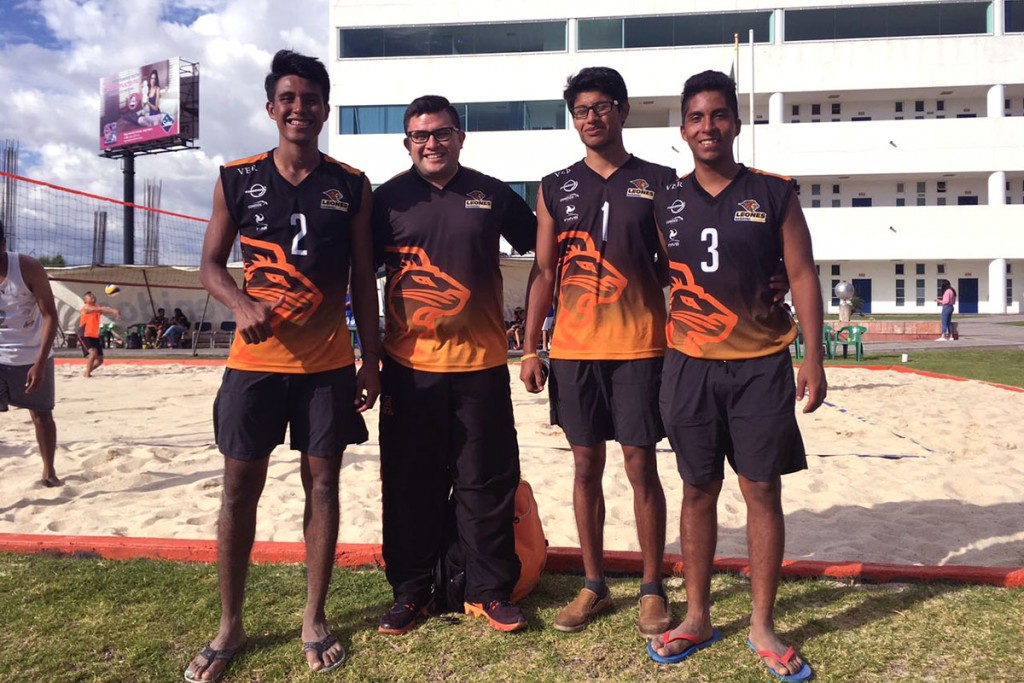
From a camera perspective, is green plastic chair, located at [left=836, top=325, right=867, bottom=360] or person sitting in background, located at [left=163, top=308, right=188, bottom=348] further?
person sitting in background, located at [left=163, top=308, right=188, bottom=348]

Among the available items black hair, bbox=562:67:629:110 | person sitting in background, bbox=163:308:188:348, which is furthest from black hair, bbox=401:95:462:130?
person sitting in background, bbox=163:308:188:348

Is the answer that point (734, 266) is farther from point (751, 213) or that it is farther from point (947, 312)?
point (947, 312)

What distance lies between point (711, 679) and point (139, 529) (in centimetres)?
309

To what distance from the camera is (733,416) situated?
253cm

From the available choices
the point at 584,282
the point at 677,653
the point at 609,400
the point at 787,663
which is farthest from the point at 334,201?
the point at 787,663

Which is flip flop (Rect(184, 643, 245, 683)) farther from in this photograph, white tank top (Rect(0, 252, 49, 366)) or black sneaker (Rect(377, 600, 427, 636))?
white tank top (Rect(0, 252, 49, 366))

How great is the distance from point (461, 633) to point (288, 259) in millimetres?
1556

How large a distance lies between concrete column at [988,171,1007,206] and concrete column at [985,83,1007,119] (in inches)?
97.6

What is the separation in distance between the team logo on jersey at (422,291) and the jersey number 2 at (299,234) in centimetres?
38

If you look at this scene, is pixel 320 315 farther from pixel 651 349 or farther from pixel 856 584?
pixel 856 584

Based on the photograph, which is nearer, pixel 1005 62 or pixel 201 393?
pixel 201 393

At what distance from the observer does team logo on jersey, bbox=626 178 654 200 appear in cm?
283

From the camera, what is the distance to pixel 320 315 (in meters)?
2.65

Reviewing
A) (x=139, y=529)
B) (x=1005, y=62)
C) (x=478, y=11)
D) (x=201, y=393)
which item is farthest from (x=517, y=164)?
(x=139, y=529)
